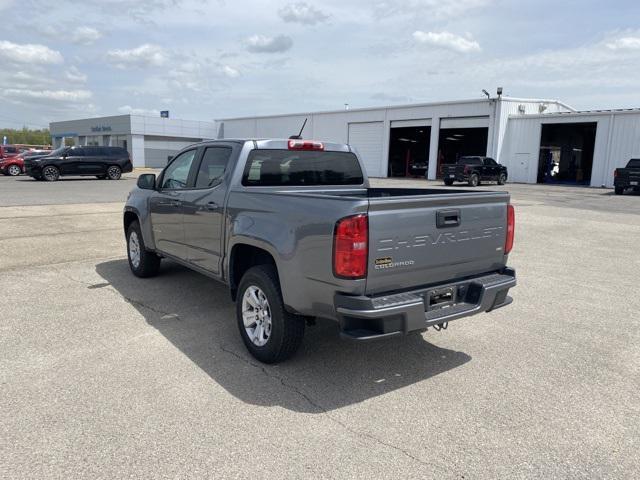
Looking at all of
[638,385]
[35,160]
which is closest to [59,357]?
[638,385]

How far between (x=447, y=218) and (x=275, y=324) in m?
1.54

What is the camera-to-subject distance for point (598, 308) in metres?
5.91

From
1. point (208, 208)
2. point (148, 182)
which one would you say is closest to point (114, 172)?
point (148, 182)

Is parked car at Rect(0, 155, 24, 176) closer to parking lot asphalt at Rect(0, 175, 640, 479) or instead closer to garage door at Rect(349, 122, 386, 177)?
garage door at Rect(349, 122, 386, 177)

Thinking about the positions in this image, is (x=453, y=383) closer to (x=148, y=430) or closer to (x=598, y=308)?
(x=148, y=430)

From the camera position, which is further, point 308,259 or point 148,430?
point 308,259

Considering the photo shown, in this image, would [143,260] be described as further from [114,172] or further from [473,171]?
[473,171]

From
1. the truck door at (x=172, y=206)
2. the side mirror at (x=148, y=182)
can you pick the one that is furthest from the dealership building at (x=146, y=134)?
the truck door at (x=172, y=206)

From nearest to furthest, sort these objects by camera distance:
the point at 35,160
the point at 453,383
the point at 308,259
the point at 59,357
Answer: the point at 308,259
the point at 453,383
the point at 59,357
the point at 35,160

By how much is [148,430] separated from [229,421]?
0.49 metres

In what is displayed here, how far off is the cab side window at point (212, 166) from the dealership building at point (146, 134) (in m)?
46.9

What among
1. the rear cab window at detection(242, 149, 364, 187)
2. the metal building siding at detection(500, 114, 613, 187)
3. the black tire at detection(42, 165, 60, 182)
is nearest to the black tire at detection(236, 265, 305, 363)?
the rear cab window at detection(242, 149, 364, 187)

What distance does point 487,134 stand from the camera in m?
40.2

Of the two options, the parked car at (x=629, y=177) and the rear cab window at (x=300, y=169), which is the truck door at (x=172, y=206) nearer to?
the rear cab window at (x=300, y=169)
